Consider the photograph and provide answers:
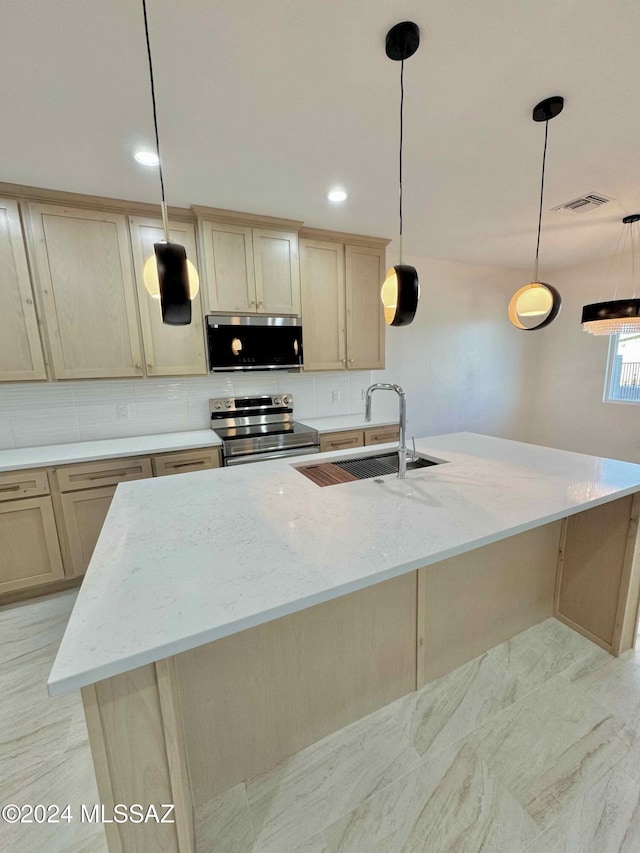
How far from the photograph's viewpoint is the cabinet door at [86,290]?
2.28 metres

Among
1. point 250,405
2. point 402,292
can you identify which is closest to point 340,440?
point 250,405

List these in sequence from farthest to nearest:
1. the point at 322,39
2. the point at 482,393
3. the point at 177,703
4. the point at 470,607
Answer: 1. the point at 482,393
2. the point at 470,607
3. the point at 322,39
4. the point at 177,703

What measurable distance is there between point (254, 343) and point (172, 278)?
5.41 ft

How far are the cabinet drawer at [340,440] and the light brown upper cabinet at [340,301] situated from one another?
624 millimetres

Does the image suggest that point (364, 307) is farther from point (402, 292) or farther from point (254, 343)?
point (402, 292)

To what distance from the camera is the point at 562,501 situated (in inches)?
50.4

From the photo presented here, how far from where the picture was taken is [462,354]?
429cm

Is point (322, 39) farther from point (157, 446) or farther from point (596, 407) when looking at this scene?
point (596, 407)

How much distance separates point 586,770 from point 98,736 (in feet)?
5.26

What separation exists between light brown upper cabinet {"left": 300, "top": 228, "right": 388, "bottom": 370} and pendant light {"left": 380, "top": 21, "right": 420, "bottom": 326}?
1386mm

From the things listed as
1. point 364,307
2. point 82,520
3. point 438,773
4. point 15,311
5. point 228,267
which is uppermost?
point 228,267

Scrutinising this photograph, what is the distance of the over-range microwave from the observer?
272 cm

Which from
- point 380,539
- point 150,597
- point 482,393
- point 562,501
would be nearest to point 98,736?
point 150,597

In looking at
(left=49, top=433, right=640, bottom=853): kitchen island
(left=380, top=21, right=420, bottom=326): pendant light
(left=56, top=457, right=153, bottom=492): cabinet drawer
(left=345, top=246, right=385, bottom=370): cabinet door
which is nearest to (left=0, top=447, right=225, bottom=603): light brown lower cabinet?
(left=56, top=457, right=153, bottom=492): cabinet drawer
